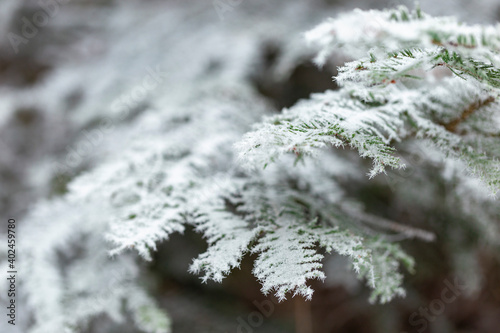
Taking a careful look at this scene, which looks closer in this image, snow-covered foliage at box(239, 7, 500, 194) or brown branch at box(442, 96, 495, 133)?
snow-covered foliage at box(239, 7, 500, 194)

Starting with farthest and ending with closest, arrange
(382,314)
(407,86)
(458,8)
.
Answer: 1. (382,314)
2. (458,8)
3. (407,86)

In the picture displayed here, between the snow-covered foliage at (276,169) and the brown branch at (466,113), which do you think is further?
the brown branch at (466,113)

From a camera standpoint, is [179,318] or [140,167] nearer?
[140,167]

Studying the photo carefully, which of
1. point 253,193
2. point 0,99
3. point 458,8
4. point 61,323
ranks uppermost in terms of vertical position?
point 458,8

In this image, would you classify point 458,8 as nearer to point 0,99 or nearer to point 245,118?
point 245,118

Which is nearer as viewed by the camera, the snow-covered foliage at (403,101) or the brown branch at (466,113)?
the snow-covered foliage at (403,101)

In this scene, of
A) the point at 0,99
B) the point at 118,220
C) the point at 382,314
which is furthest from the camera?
the point at 0,99

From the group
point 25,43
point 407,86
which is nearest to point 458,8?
point 407,86

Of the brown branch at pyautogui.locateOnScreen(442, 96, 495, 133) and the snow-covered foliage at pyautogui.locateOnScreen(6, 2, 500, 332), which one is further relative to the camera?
the brown branch at pyautogui.locateOnScreen(442, 96, 495, 133)
